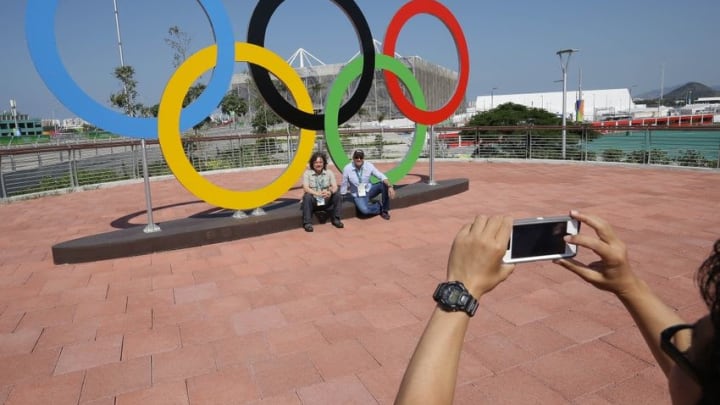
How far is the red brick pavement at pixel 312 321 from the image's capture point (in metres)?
2.63

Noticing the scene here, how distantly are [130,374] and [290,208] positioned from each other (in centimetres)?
417

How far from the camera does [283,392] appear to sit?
2580 millimetres

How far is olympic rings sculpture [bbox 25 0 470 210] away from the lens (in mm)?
5074

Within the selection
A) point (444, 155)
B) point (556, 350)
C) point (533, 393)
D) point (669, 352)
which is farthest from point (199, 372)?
point (444, 155)

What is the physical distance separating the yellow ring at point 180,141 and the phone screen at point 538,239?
5298mm

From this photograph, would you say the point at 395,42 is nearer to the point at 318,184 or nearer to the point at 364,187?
the point at 364,187

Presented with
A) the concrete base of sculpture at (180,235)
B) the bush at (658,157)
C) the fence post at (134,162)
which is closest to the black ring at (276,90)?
the concrete base of sculpture at (180,235)

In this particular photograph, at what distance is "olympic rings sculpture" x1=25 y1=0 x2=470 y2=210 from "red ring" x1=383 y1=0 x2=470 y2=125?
2 centimetres

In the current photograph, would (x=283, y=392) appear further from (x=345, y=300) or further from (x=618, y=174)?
(x=618, y=174)

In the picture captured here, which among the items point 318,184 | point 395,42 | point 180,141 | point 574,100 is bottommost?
point 318,184

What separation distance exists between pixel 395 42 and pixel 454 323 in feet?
25.8

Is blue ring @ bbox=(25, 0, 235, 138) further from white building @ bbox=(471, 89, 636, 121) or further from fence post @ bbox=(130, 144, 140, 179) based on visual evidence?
white building @ bbox=(471, 89, 636, 121)

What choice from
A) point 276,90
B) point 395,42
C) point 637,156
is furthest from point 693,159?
point 276,90

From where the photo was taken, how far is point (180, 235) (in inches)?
220
